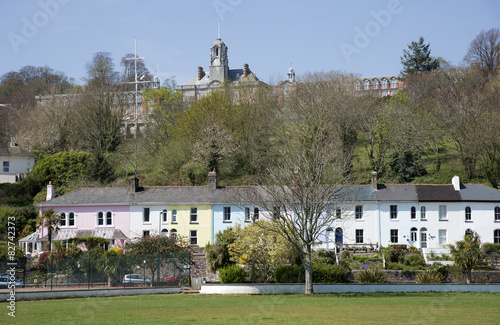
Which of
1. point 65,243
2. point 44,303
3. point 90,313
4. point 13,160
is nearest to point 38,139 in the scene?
point 13,160

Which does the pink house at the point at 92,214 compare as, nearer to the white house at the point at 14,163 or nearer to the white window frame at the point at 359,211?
the white house at the point at 14,163

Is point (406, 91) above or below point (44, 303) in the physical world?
above

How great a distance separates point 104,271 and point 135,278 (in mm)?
2010

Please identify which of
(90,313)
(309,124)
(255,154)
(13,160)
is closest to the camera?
(90,313)

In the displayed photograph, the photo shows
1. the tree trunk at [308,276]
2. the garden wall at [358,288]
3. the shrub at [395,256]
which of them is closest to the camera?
the tree trunk at [308,276]

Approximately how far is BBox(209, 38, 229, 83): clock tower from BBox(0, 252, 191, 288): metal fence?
10439cm

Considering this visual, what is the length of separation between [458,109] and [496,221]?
19.0 metres

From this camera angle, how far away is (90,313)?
22391mm

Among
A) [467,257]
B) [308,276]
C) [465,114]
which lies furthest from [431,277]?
[465,114]


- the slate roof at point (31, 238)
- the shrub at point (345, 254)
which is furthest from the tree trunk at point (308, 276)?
the slate roof at point (31, 238)

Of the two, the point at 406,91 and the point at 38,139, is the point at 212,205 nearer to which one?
the point at 38,139

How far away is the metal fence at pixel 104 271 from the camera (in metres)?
32.9

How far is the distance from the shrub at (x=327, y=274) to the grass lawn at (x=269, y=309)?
198 inches

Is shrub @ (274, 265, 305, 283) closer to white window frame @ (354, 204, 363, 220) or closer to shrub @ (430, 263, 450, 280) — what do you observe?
shrub @ (430, 263, 450, 280)
